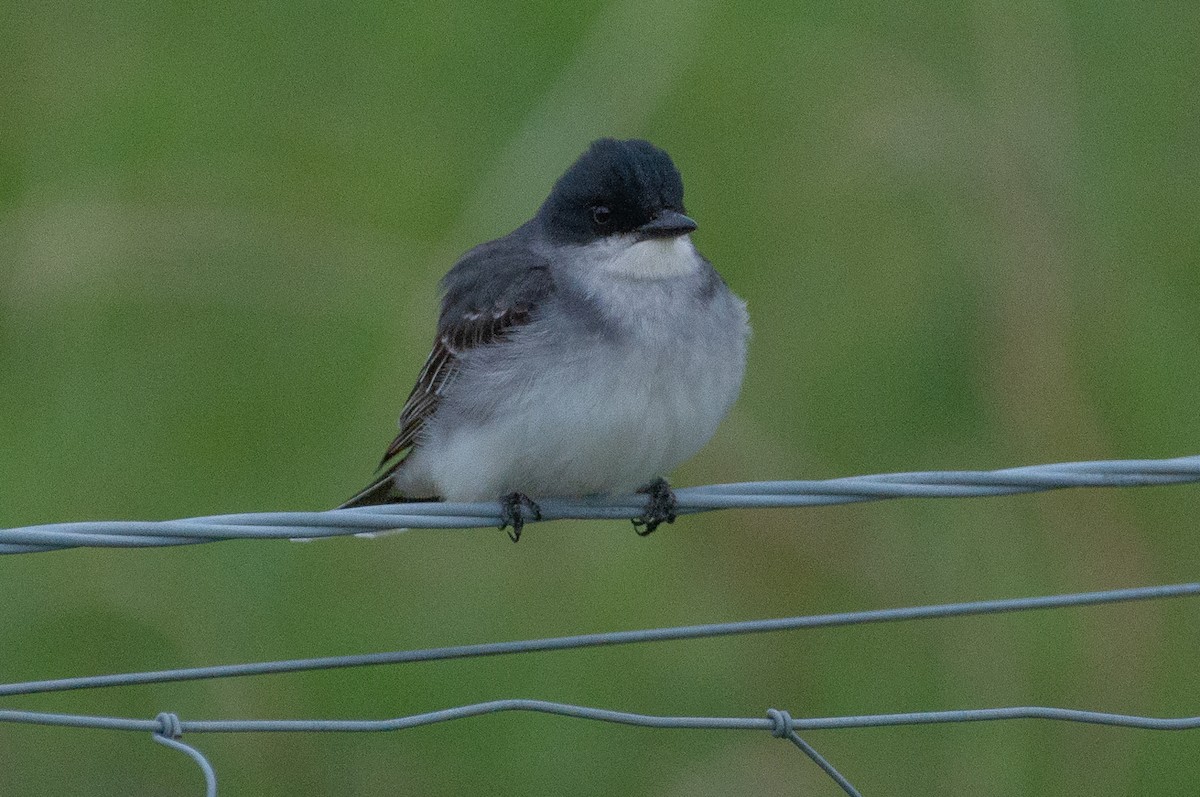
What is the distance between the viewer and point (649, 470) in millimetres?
4383

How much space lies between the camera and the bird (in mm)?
4270

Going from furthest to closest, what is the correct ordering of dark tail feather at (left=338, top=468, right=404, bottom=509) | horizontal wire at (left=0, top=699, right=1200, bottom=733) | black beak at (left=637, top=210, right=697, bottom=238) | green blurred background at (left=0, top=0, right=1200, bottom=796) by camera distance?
green blurred background at (left=0, top=0, right=1200, bottom=796), dark tail feather at (left=338, top=468, right=404, bottom=509), black beak at (left=637, top=210, right=697, bottom=238), horizontal wire at (left=0, top=699, right=1200, bottom=733)

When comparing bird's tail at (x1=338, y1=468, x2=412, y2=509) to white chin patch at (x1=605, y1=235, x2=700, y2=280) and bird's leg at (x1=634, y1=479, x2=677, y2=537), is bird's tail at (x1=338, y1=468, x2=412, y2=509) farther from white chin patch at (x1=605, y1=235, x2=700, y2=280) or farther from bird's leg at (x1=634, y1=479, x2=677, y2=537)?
white chin patch at (x1=605, y1=235, x2=700, y2=280)

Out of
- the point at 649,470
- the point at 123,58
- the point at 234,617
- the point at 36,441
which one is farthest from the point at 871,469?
the point at 123,58

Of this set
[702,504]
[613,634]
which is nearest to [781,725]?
[613,634]

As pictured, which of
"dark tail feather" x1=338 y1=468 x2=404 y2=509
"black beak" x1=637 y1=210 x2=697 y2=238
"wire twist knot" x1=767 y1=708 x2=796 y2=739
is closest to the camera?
"wire twist knot" x1=767 y1=708 x2=796 y2=739

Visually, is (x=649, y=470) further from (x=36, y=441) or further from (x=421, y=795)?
(x=36, y=441)

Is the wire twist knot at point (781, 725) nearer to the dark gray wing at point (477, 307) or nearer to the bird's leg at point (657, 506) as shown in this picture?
the bird's leg at point (657, 506)

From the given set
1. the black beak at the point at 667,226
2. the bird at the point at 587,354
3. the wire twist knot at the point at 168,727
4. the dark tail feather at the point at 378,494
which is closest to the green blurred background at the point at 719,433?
the dark tail feather at the point at 378,494

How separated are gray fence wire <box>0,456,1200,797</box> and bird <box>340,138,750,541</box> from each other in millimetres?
763

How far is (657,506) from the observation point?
4227 millimetres

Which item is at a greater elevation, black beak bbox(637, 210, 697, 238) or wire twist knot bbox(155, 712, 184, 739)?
black beak bbox(637, 210, 697, 238)

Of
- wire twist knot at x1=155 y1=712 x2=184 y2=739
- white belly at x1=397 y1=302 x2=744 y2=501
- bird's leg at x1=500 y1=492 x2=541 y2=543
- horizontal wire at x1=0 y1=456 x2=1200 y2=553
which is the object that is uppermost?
white belly at x1=397 y1=302 x2=744 y2=501

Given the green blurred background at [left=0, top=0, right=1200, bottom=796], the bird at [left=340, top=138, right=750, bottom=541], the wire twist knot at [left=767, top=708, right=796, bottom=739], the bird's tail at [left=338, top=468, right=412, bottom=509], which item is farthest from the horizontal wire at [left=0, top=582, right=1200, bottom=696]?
the green blurred background at [left=0, top=0, right=1200, bottom=796]
